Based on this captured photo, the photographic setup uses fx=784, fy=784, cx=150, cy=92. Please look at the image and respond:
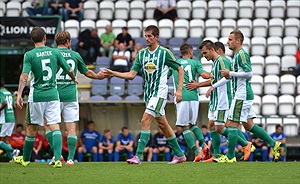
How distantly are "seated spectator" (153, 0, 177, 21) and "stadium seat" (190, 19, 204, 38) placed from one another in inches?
36.7

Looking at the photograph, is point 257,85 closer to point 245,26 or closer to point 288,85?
point 288,85

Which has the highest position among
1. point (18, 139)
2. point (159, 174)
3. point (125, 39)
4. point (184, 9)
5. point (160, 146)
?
point (184, 9)

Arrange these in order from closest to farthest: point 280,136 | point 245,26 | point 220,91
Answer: point 220,91, point 280,136, point 245,26

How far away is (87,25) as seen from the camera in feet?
81.4

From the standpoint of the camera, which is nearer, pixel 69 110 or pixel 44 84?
pixel 44 84

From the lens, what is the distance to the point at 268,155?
2088cm

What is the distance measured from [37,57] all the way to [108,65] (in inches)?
412

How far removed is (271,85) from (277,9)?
12.9 feet

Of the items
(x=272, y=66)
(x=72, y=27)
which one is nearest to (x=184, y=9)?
(x=72, y=27)

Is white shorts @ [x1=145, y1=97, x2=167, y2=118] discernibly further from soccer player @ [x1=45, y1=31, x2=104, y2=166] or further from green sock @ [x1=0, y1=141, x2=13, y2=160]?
green sock @ [x1=0, y1=141, x2=13, y2=160]

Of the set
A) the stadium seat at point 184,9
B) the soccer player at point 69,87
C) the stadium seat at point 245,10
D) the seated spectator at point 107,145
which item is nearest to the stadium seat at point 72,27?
the stadium seat at point 184,9

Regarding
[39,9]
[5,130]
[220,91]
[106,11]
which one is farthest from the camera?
[106,11]

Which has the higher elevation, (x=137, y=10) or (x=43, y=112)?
(x=137, y=10)

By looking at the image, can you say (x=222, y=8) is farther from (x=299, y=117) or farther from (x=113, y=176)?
(x=113, y=176)
